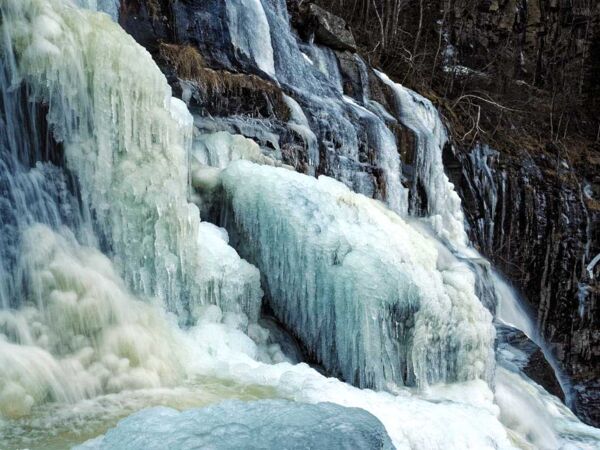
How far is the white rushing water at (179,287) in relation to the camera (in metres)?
3.13

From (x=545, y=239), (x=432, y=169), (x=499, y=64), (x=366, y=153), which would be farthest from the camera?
(x=499, y=64)

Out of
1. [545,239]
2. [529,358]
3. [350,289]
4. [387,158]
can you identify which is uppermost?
[387,158]

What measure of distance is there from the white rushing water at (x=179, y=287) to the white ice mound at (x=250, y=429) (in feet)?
0.04

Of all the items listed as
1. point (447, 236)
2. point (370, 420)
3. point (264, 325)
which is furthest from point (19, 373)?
point (447, 236)

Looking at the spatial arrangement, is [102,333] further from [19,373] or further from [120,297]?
[19,373]

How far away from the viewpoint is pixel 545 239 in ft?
39.9

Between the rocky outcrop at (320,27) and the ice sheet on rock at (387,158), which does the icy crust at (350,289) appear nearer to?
the ice sheet on rock at (387,158)

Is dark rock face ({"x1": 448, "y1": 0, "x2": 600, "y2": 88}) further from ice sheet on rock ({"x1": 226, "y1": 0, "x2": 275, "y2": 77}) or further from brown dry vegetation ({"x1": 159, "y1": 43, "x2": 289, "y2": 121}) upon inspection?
brown dry vegetation ({"x1": 159, "y1": 43, "x2": 289, "y2": 121})

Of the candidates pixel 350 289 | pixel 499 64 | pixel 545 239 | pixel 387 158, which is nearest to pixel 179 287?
pixel 350 289

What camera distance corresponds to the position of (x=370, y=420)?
2.14 metres

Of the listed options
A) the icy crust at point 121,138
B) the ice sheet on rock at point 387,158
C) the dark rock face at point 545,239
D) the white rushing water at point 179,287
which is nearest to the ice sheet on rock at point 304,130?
the white rushing water at point 179,287

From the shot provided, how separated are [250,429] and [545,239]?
442 inches

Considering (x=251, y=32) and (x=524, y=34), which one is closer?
(x=251, y=32)

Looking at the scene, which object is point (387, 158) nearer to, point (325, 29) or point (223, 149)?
point (325, 29)
